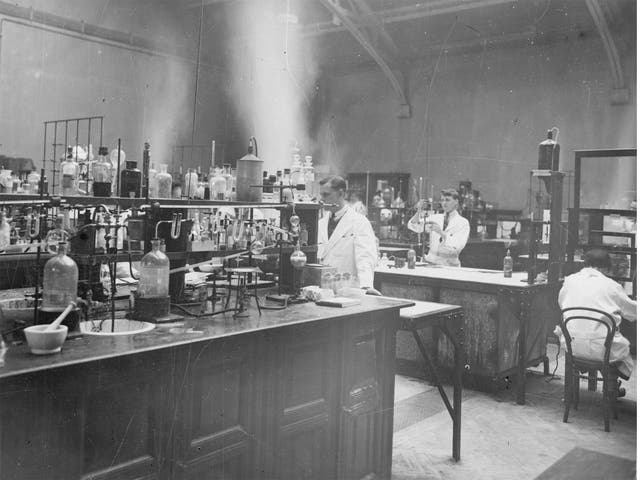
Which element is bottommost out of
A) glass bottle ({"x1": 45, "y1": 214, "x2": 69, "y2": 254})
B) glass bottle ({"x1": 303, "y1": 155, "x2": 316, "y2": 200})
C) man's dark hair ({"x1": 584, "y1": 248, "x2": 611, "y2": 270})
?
man's dark hair ({"x1": 584, "y1": 248, "x2": 611, "y2": 270})

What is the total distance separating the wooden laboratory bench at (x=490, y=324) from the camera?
5.20 meters

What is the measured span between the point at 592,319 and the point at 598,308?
29 centimetres

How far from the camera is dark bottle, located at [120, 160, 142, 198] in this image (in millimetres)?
3119

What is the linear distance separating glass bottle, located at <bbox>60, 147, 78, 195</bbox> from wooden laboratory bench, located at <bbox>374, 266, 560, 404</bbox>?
10.9ft

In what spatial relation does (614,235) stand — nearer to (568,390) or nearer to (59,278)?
(568,390)

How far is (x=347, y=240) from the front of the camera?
16.9 feet

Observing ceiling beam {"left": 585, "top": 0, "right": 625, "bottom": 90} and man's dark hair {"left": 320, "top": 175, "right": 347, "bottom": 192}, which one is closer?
man's dark hair {"left": 320, "top": 175, "right": 347, "bottom": 192}

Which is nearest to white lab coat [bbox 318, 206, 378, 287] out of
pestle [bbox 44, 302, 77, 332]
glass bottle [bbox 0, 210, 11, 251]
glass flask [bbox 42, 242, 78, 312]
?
glass bottle [bbox 0, 210, 11, 251]

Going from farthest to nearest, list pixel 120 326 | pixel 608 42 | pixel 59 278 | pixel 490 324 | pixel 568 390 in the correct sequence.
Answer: pixel 608 42 → pixel 490 324 → pixel 568 390 → pixel 120 326 → pixel 59 278

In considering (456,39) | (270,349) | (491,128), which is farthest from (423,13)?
(270,349)

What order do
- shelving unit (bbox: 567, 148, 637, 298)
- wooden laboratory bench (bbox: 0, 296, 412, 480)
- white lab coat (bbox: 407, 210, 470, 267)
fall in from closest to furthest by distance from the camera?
1. wooden laboratory bench (bbox: 0, 296, 412, 480)
2. shelving unit (bbox: 567, 148, 637, 298)
3. white lab coat (bbox: 407, 210, 470, 267)

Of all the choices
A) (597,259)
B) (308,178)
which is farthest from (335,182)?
(597,259)

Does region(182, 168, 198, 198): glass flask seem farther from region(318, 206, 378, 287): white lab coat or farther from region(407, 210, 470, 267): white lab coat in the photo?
region(407, 210, 470, 267): white lab coat

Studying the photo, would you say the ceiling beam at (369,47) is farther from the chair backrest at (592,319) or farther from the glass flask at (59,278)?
the glass flask at (59,278)
